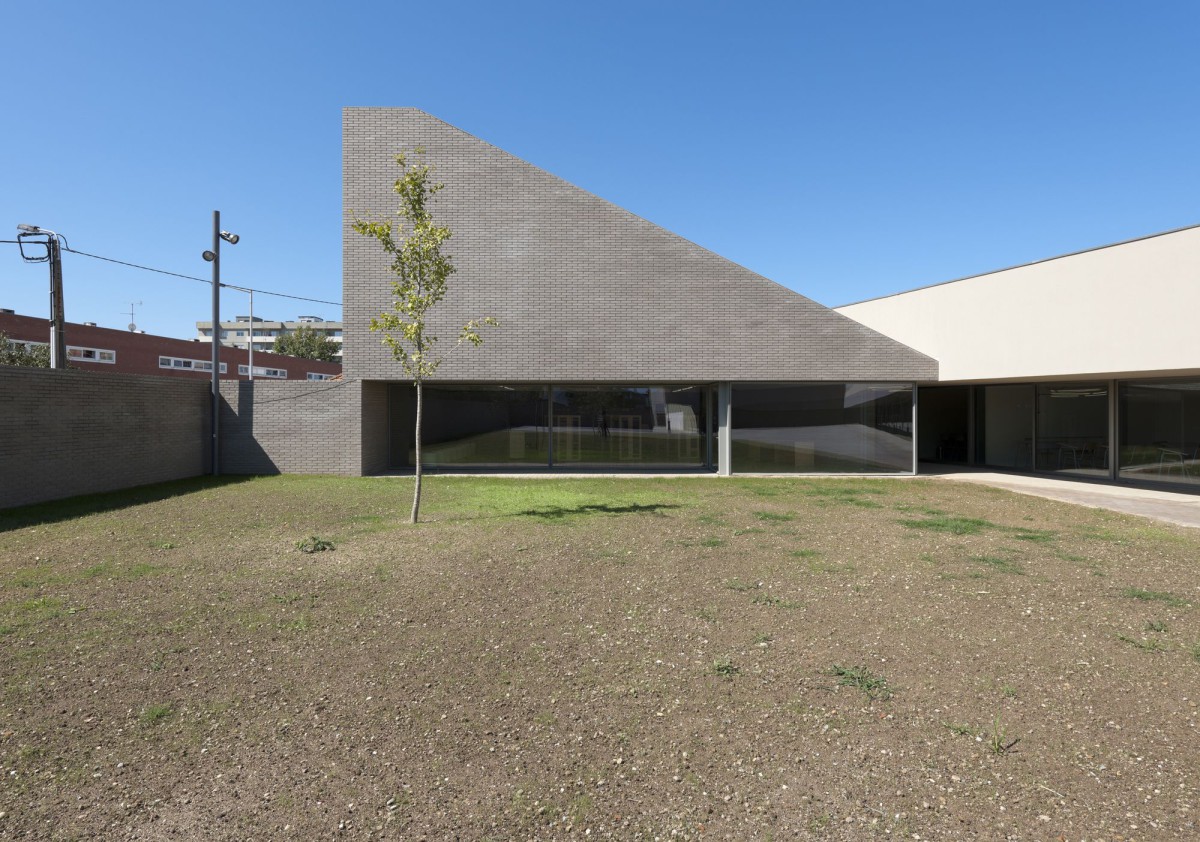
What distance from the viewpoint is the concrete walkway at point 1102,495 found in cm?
1231

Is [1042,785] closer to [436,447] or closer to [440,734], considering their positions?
[440,734]

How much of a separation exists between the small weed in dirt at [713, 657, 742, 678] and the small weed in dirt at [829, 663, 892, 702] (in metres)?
0.72

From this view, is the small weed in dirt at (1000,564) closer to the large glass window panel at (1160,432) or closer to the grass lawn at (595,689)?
the grass lawn at (595,689)

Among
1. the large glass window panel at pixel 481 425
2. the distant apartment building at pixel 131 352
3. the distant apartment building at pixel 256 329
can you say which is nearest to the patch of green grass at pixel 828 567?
the large glass window panel at pixel 481 425

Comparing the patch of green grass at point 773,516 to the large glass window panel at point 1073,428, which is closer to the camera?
the patch of green grass at point 773,516

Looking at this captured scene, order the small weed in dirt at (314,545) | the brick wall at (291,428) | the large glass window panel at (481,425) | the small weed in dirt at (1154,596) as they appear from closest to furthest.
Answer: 1. the small weed in dirt at (1154,596)
2. the small weed in dirt at (314,545)
3. the brick wall at (291,428)
4. the large glass window panel at (481,425)

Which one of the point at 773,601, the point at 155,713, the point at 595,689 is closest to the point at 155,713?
the point at 155,713

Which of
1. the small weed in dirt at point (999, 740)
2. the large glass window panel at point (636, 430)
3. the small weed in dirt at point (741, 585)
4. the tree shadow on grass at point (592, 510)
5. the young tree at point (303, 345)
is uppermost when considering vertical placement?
the young tree at point (303, 345)

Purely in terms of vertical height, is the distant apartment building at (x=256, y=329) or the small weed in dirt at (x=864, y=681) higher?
the distant apartment building at (x=256, y=329)

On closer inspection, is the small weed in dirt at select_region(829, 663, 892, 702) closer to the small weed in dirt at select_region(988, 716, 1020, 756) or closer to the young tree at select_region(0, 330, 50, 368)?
the small weed in dirt at select_region(988, 716, 1020, 756)

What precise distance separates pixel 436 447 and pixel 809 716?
16601mm

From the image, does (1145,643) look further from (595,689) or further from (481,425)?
(481,425)

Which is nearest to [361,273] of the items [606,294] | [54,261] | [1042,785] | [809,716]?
[606,294]

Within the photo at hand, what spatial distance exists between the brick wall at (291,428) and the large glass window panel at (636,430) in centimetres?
611
